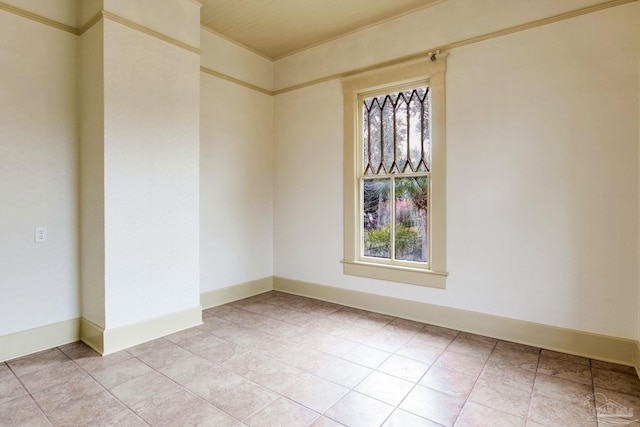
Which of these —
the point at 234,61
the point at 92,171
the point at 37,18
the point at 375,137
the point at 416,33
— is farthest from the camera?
the point at 234,61

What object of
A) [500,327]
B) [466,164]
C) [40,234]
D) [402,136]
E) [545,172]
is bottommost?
[500,327]

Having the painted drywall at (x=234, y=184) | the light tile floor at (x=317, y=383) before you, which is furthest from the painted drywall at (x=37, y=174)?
the painted drywall at (x=234, y=184)

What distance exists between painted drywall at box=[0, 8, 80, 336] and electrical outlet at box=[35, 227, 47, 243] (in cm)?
3

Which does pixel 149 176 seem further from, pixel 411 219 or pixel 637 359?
pixel 637 359

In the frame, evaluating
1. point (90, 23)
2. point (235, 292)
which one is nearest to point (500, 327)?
point (235, 292)

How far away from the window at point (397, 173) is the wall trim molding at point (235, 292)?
125 centimetres

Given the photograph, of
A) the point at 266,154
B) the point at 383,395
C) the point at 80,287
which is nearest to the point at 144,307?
the point at 80,287

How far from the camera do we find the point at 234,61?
4.18m

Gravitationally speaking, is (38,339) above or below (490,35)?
below

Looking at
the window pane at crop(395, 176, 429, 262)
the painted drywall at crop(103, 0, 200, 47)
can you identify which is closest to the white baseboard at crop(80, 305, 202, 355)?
the window pane at crop(395, 176, 429, 262)

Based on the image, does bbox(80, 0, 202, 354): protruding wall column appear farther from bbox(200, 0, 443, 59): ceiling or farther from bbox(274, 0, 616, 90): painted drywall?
bbox(274, 0, 616, 90): painted drywall

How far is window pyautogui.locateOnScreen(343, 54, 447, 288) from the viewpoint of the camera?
133 inches

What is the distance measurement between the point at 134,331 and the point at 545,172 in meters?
3.66

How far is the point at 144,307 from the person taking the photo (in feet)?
9.87
